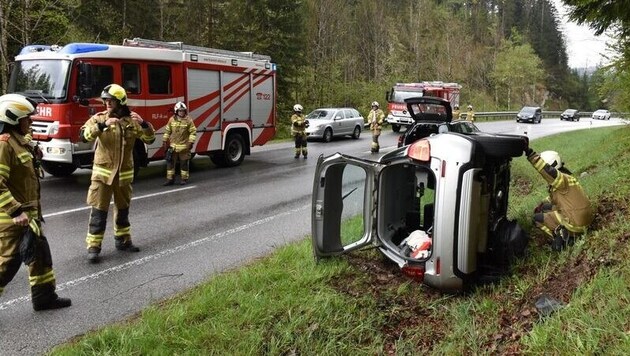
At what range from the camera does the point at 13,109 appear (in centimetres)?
Answer: 398

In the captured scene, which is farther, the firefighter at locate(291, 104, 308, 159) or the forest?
the forest

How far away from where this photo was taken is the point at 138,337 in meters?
3.35

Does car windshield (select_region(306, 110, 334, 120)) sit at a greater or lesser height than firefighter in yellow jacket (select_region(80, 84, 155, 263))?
greater

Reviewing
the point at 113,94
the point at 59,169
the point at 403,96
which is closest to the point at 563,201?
the point at 113,94

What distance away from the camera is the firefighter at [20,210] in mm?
3881

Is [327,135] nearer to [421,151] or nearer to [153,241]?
[153,241]

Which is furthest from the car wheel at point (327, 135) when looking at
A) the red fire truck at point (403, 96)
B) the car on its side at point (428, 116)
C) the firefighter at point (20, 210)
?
the firefighter at point (20, 210)

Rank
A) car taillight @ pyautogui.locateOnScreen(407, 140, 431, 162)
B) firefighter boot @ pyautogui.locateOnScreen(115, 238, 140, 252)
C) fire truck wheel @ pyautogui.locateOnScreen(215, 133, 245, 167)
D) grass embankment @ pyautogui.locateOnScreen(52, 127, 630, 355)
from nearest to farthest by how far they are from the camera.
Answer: grass embankment @ pyautogui.locateOnScreen(52, 127, 630, 355) < car taillight @ pyautogui.locateOnScreen(407, 140, 431, 162) < firefighter boot @ pyautogui.locateOnScreen(115, 238, 140, 252) < fire truck wheel @ pyautogui.locateOnScreen(215, 133, 245, 167)

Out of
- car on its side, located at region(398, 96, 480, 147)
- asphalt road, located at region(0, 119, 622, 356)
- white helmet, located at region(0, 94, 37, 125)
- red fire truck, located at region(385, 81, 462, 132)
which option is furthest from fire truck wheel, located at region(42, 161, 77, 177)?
red fire truck, located at region(385, 81, 462, 132)

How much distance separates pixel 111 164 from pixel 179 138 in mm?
4895

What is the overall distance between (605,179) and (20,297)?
671 centimetres

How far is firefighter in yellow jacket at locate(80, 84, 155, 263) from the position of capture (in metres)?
5.42

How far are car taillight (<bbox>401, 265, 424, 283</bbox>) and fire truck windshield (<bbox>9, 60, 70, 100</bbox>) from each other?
767 cm

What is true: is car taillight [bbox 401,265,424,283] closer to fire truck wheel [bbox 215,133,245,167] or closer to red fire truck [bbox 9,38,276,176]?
red fire truck [bbox 9,38,276,176]
